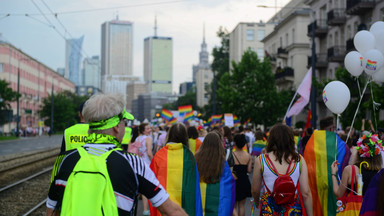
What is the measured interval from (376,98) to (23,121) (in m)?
80.0

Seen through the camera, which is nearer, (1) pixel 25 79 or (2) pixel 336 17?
(2) pixel 336 17

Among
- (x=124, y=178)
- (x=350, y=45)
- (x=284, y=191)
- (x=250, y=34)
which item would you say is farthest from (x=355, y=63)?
(x=250, y=34)

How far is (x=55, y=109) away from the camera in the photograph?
266 feet

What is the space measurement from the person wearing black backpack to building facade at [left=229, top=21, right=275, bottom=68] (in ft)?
258

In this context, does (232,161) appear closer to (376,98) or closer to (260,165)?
(260,165)

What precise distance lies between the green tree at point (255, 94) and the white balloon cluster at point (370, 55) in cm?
3880

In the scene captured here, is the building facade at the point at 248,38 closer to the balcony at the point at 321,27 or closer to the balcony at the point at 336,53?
the balcony at the point at 321,27

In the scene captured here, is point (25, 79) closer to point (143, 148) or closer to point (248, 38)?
point (248, 38)

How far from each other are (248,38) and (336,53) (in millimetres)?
46333

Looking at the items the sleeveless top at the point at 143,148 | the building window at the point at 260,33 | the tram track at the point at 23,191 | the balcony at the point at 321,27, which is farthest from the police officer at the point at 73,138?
the building window at the point at 260,33

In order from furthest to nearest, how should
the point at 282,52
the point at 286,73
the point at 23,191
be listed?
the point at 282,52
the point at 286,73
the point at 23,191

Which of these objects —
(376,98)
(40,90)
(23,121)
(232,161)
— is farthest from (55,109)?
(232,161)

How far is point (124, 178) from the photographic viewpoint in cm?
301

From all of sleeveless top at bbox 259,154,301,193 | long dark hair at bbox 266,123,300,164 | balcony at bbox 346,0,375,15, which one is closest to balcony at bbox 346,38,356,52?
balcony at bbox 346,0,375,15
